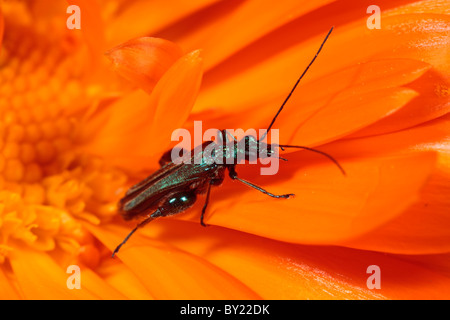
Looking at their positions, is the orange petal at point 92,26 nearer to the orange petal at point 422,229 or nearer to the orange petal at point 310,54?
the orange petal at point 310,54

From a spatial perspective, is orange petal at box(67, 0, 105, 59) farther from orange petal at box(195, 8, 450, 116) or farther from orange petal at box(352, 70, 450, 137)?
orange petal at box(352, 70, 450, 137)

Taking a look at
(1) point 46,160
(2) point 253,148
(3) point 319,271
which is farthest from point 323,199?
(1) point 46,160

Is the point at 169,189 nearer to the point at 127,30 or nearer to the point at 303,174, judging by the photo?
the point at 303,174

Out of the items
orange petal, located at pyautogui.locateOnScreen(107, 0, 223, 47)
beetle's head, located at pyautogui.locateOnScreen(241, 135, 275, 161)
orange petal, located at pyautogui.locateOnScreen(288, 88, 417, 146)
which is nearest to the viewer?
orange petal, located at pyautogui.locateOnScreen(288, 88, 417, 146)

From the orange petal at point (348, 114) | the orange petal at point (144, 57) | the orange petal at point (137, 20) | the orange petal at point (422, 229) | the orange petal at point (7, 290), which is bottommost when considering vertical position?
the orange petal at point (7, 290)

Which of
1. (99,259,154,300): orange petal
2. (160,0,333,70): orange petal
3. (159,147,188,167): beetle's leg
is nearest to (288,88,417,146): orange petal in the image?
(160,0,333,70): orange petal

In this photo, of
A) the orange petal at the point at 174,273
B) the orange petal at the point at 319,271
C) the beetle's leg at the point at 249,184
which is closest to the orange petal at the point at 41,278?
the orange petal at the point at 174,273
